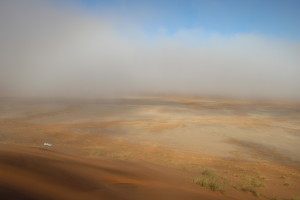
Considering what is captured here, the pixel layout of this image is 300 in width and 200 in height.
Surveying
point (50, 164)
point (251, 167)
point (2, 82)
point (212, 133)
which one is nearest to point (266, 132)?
point (212, 133)

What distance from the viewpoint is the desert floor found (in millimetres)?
3629

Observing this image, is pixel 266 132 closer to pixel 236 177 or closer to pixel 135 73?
pixel 236 177

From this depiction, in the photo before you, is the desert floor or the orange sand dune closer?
the orange sand dune

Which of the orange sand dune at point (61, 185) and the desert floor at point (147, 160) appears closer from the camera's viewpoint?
the orange sand dune at point (61, 185)

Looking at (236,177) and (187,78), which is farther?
(187,78)

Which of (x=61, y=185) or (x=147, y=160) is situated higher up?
(x=61, y=185)

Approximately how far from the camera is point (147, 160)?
11719mm

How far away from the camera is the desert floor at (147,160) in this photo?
11.9ft

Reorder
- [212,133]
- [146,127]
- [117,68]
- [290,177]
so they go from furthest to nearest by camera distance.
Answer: [117,68], [146,127], [212,133], [290,177]

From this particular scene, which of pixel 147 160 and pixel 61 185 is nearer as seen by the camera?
pixel 61 185

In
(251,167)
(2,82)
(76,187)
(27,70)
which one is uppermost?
(27,70)

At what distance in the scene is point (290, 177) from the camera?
10.5 metres

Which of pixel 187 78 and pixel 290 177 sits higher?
pixel 187 78

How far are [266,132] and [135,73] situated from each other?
3780 inches
